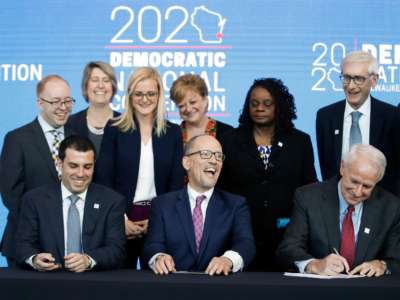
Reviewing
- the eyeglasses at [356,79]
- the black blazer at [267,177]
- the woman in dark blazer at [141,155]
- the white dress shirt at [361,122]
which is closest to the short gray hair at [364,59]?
the eyeglasses at [356,79]

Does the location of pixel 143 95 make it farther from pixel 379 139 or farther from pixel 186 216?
pixel 379 139

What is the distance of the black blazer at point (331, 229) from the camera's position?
3.98 m

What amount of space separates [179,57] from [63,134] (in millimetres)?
1354

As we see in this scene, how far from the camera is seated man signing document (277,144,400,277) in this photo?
3.96 m

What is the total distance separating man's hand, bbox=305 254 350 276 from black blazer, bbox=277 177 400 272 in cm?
13

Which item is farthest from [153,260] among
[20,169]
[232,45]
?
[232,45]

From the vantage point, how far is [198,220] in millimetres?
4172

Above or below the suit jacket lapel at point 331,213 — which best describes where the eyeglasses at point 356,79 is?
above

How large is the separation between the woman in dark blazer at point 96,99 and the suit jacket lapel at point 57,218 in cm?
111

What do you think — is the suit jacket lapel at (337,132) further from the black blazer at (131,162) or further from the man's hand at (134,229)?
the man's hand at (134,229)

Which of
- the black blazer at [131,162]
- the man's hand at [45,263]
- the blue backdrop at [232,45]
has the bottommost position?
the man's hand at [45,263]

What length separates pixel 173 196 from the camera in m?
4.21

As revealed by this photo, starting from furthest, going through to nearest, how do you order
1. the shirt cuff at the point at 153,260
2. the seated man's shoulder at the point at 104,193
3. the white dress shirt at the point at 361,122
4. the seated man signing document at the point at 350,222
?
1. the white dress shirt at the point at 361,122
2. the seated man's shoulder at the point at 104,193
3. the seated man signing document at the point at 350,222
4. the shirt cuff at the point at 153,260

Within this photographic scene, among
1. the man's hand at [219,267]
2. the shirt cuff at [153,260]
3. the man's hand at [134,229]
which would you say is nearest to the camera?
the man's hand at [219,267]
